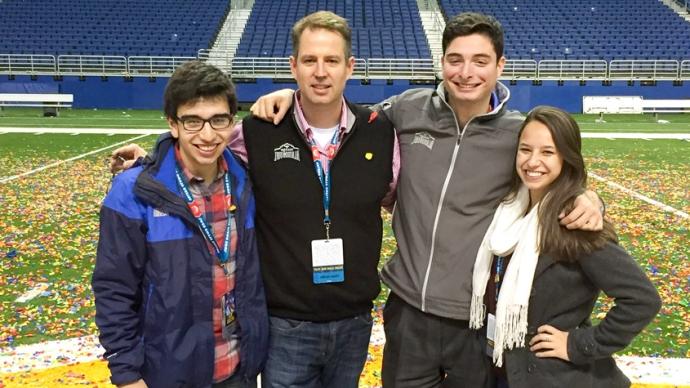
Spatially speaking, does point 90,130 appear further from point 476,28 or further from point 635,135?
point 476,28

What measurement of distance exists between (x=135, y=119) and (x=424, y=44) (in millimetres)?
14099

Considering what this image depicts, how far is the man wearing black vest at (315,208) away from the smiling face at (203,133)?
23cm

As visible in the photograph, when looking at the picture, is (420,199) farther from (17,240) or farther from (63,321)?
(17,240)

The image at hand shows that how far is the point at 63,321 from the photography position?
13.8 ft

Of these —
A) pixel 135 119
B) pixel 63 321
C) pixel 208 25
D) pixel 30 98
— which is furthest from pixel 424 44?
pixel 63 321

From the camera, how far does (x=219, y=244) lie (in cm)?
211

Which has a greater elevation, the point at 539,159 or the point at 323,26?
the point at 323,26

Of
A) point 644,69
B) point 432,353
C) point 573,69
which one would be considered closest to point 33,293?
point 432,353

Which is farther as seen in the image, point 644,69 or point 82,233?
point 644,69

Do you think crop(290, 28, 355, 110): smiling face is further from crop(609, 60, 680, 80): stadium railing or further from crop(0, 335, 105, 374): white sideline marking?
crop(609, 60, 680, 80): stadium railing

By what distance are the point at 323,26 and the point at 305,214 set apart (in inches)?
26.9

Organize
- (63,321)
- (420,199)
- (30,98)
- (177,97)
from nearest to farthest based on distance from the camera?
(177,97)
(420,199)
(63,321)
(30,98)

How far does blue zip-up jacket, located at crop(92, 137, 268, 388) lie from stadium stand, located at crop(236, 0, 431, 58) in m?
24.6

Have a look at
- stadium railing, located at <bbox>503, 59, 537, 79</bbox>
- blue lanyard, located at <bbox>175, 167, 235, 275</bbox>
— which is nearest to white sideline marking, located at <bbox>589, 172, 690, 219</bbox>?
blue lanyard, located at <bbox>175, 167, 235, 275</bbox>
